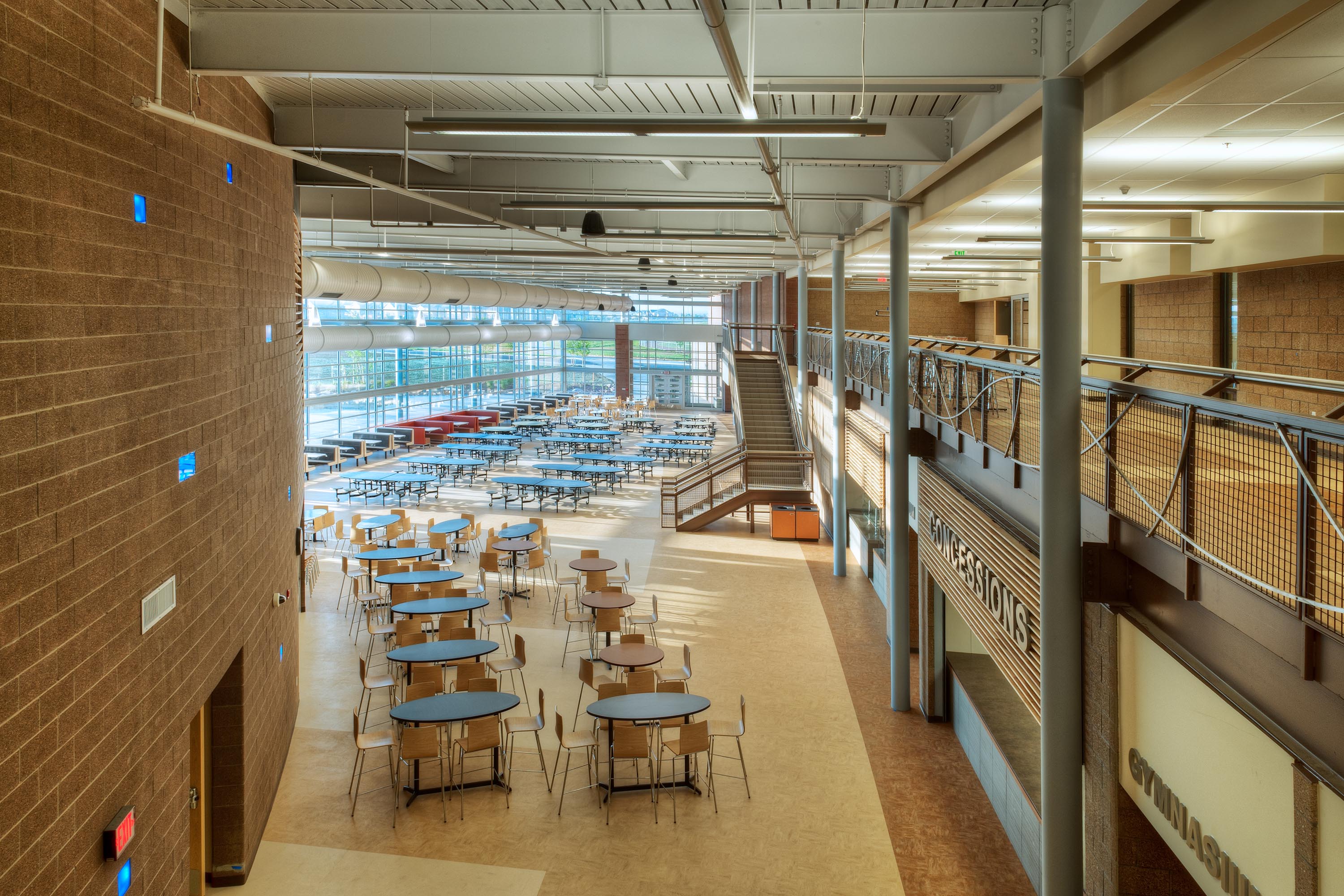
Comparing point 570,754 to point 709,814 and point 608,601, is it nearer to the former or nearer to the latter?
point 709,814

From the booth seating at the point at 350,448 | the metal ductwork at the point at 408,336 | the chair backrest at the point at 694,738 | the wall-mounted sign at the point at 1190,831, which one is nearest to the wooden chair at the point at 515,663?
the chair backrest at the point at 694,738

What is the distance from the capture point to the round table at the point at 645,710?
7699 millimetres

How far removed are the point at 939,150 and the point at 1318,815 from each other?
589 centimetres

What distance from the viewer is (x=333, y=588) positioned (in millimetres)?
14828

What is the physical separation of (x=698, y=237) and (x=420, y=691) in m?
6.40

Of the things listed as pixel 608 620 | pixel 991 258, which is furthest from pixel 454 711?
pixel 991 258

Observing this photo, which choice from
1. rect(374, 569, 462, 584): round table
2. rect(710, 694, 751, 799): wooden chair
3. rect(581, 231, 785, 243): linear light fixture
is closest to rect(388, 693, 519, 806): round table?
rect(710, 694, 751, 799): wooden chair

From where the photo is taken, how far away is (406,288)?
56.7ft

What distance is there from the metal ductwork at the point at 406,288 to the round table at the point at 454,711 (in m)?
7.15

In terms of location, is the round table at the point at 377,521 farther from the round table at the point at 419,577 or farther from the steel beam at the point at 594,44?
the steel beam at the point at 594,44

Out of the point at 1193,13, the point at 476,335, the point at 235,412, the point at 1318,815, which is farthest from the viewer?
the point at 476,335

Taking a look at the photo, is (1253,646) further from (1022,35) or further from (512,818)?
(512,818)

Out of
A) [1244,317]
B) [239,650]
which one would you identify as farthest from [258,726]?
[1244,317]

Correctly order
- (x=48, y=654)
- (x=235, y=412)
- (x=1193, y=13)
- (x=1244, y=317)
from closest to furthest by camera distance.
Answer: (x=48, y=654)
(x=1193, y=13)
(x=235, y=412)
(x=1244, y=317)
